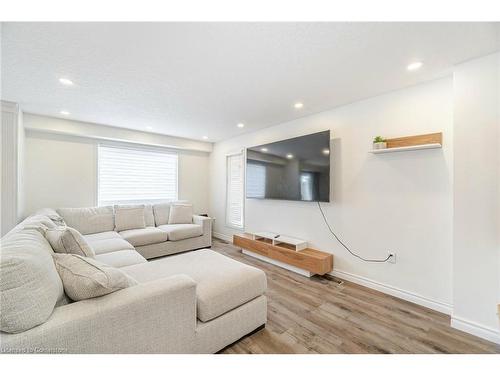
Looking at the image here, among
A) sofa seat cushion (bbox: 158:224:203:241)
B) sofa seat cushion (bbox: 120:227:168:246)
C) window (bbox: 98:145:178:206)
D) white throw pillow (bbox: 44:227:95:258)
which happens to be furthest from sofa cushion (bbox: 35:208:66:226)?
sofa seat cushion (bbox: 158:224:203:241)

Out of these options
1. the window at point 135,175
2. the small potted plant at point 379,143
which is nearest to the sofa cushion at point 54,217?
the window at point 135,175

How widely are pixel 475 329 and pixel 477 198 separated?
3.56 ft

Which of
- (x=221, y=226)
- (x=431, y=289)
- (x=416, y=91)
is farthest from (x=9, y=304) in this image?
(x=221, y=226)

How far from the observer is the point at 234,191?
468 centimetres

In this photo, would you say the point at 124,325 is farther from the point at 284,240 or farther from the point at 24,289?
the point at 284,240

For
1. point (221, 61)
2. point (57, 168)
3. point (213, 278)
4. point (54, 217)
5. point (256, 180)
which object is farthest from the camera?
point (256, 180)

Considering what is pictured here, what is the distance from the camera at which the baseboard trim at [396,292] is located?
6.72ft

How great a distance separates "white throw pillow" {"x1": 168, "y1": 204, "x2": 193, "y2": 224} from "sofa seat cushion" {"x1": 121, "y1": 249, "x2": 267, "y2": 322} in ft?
6.97

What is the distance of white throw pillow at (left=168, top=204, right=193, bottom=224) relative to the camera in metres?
4.10

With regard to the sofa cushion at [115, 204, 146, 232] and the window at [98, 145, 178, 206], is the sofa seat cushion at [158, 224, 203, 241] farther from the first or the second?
the window at [98, 145, 178, 206]

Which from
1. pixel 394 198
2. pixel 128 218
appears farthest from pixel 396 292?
pixel 128 218

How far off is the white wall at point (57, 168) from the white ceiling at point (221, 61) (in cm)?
63

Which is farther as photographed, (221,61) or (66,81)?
(66,81)

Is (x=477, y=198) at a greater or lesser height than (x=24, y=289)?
greater
